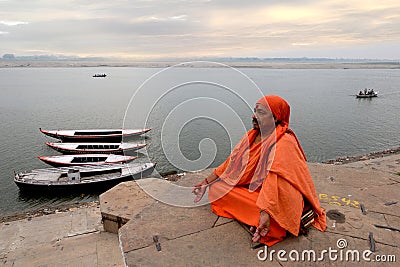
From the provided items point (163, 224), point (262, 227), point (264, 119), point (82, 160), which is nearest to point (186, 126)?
point (82, 160)

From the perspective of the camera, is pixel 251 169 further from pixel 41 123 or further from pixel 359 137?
pixel 41 123

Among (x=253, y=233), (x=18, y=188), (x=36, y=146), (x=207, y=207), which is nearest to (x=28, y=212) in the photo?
(x=18, y=188)

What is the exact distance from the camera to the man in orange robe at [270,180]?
2.75 m

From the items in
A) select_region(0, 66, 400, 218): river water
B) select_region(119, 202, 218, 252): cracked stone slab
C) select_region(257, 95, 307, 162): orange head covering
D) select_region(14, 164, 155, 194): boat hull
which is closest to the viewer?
Result: select_region(257, 95, 307, 162): orange head covering

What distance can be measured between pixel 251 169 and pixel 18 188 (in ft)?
52.3

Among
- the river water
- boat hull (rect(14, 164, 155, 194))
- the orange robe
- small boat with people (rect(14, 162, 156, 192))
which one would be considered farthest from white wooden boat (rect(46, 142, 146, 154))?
the orange robe

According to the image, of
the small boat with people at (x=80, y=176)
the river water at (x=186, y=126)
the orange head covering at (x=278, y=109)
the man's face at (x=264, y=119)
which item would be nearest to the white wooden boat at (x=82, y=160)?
the small boat with people at (x=80, y=176)

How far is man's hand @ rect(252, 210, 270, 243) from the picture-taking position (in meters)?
2.73

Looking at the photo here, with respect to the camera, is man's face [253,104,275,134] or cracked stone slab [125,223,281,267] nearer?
cracked stone slab [125,223,281,267]

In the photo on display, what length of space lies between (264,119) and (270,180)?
0.65 metres

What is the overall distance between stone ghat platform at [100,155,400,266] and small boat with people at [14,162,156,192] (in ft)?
38.4

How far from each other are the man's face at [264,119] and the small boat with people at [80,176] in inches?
526

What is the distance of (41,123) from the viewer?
28.6 metres

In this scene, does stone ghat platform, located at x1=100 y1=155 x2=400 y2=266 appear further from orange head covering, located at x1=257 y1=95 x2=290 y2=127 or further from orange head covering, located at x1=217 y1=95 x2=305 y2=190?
orange head covering, located at x1=257 y1=95 x2=290 y2=127
